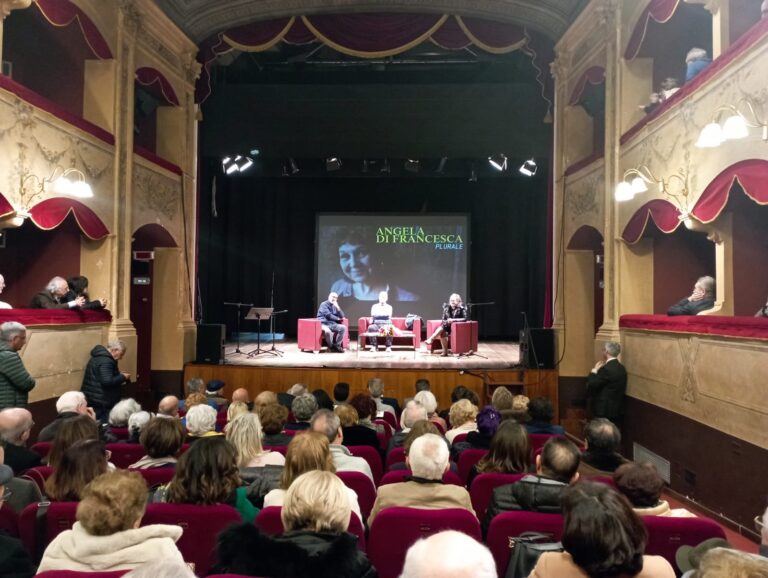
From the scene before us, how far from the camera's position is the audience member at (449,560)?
115cm

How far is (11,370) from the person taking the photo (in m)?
4.06

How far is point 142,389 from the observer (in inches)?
311

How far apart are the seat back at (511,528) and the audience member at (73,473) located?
4.98ft

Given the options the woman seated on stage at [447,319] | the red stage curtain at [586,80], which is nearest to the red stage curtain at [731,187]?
the red stage curtain at [586,80]

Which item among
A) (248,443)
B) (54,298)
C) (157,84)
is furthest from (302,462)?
(157,84)

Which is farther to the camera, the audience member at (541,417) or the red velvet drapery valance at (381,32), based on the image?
the red velvet drapery valance at (381,32)

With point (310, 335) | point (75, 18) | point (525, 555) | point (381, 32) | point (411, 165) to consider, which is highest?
point (381, 32)

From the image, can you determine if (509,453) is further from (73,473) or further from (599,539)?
(73,473)

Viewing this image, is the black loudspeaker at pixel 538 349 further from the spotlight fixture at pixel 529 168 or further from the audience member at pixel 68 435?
the audience member at pixel 68 435

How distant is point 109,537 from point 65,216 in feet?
16.8

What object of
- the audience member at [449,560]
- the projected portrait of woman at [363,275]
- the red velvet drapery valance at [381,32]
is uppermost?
the red velvet drapery valance at [381,32]

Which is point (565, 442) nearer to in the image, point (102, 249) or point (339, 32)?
point (102, 249)

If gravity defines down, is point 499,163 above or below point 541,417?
above

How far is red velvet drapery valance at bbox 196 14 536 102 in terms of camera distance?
8352mm
